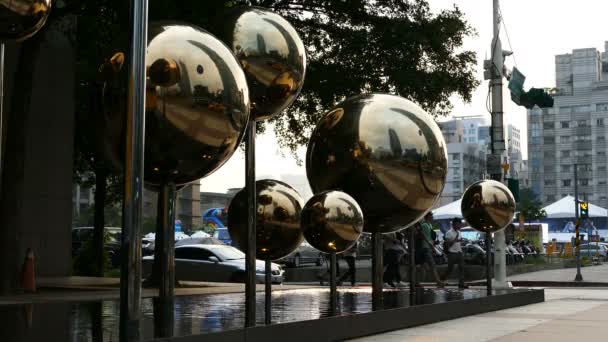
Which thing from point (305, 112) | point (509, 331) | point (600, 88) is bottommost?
point (509, 331)

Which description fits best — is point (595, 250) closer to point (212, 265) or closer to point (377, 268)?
point (212, 265)

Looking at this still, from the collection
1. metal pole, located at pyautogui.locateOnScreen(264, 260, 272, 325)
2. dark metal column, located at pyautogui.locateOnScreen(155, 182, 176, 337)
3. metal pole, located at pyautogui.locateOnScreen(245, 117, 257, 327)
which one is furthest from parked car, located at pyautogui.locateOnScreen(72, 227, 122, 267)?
dark metal column, located at pyautogui.locateOnScreen(155, 182, 176, 337)

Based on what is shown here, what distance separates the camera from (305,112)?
73.6ft

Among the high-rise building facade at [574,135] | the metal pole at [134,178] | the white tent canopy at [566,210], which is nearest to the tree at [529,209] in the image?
the white tent canopy at [566,210]

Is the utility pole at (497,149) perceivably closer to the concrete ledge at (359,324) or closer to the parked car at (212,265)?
the concrete ledge at (359,324)

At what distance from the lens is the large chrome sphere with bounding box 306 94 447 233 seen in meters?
9.17

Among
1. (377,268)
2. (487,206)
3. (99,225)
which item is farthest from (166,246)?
(99,225)

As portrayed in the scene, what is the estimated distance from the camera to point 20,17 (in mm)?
4984

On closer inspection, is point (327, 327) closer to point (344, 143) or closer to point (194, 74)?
point (344, 143)

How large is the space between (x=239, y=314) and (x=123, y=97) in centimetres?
390

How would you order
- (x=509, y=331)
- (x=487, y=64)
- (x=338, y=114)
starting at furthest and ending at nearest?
(x=487, y=64)
(x=509, y=331)
(x=338, y=114)

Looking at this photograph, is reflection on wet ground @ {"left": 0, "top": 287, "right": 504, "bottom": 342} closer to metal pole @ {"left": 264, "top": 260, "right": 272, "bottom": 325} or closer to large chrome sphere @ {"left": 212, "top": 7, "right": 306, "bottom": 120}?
metal pole @ {"left": 264, "top": 260, "right": 272, "bottom": 325}

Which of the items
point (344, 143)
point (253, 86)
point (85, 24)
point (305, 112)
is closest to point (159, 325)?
point (253, 86)

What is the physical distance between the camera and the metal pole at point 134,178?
5672 millimetres
